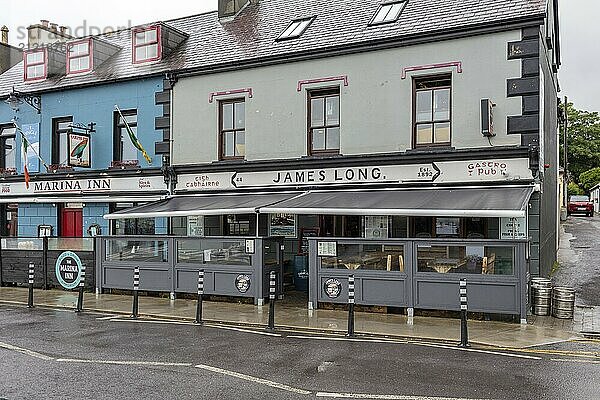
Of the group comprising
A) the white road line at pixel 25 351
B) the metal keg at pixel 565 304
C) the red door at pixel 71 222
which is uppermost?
the red door at pixel 71 222

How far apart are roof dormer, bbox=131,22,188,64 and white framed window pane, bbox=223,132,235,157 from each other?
3.99m

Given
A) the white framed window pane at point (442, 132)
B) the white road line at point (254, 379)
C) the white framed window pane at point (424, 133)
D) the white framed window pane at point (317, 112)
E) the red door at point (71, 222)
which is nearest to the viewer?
the white road line at point (254, 379)

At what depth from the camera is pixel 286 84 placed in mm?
17047

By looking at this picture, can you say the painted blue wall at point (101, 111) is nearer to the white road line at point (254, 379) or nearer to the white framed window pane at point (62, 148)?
the white framed window pane at point (62, 148)

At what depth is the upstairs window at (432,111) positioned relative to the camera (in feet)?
49.5

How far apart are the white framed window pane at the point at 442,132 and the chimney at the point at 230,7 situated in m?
10.0

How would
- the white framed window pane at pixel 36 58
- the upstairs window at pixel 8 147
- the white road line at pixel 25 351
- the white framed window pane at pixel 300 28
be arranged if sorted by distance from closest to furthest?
the white road line at pixel 25 351, the white framed window pane at pixel 300 28, the upstairs window at pixel 8 147, the white framed window pane at pixel 36 58

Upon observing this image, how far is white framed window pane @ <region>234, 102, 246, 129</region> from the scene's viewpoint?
17906mm

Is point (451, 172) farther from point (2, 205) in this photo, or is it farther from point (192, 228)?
point (2, 205)

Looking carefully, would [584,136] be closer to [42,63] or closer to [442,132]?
[442,132]

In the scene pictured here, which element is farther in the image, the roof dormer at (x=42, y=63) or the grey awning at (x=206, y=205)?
the roof dormer at (x=42, y=63)

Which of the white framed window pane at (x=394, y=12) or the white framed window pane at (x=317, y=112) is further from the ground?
the white framed window pane at (x=394, y=12)

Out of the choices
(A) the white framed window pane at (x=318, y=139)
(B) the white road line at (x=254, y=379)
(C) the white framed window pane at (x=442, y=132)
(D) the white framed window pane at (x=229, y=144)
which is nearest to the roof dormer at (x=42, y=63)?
(D) the white framed window pane at (x=229, y=144)

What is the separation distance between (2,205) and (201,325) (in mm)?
13869
